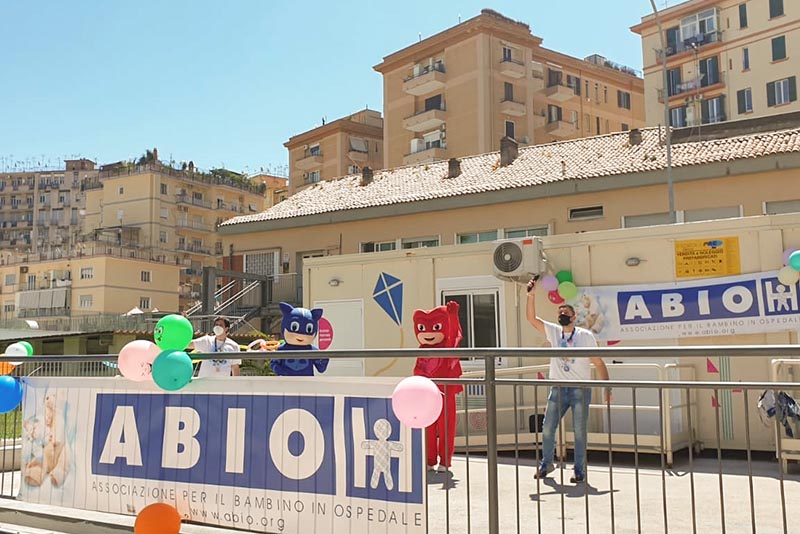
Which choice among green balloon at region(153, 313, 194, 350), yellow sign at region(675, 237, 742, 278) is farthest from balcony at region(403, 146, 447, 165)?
green balloon at region(153, 313, 194, 350)

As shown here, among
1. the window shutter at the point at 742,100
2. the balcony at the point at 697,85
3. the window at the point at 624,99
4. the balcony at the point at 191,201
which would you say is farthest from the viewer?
the balcony at the point at 191,201

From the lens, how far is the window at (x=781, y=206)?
2148 centimetres

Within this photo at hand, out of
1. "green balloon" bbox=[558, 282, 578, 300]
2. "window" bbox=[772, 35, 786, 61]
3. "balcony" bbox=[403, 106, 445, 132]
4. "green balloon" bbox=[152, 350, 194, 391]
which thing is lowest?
"green balloon" bbox=[152, 350, 194, 391]

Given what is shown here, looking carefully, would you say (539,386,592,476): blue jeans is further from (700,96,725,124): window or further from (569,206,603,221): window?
(700,96,725,124): window

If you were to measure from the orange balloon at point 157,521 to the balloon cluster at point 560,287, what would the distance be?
7.01 m

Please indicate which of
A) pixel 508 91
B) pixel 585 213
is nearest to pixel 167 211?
pixel 508 91

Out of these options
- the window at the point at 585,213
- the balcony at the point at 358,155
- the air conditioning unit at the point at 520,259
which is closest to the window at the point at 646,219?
the window at the point at 585,213

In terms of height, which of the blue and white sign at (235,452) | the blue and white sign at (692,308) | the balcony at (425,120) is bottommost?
the blue and white sign at (235,452)

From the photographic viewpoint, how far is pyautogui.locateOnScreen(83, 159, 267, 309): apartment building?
79.4 metres

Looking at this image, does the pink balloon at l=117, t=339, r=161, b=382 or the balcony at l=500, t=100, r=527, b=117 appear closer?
the pink balloon at l=117, t=339, r=161, b=382

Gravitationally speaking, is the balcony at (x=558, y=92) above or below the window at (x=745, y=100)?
above

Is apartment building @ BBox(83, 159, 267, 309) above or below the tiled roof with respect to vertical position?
above

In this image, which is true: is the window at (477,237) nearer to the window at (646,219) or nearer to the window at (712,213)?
the window at (646,219)

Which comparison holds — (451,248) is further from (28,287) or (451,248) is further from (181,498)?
(28,287)
